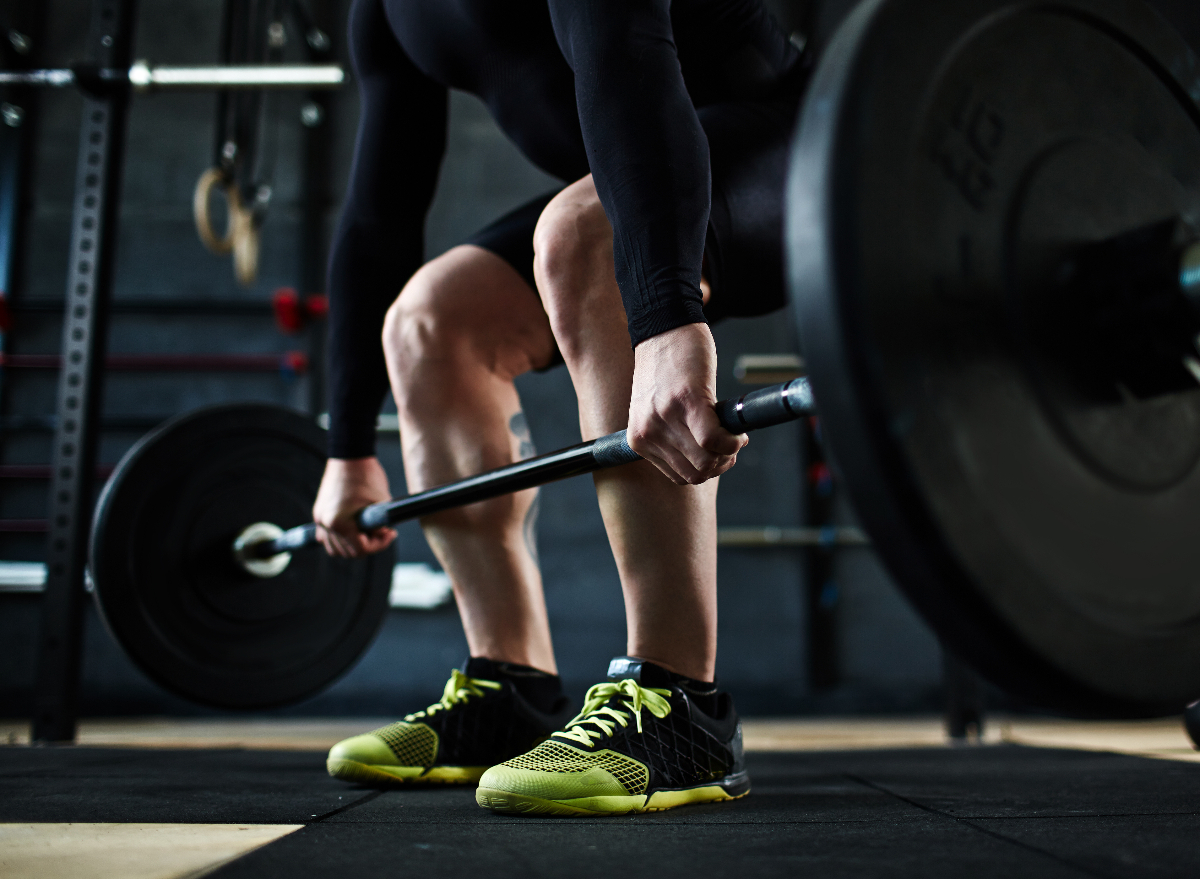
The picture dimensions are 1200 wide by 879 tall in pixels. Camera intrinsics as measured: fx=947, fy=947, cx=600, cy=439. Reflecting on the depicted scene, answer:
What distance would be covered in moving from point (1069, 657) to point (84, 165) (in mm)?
2233

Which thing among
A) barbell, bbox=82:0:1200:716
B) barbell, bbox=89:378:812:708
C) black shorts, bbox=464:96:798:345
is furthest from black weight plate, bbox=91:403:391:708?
barbell, bbox=82:0:1200:716

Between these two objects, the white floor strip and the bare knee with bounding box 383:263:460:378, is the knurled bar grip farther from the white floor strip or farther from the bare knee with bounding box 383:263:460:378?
the white floor strip

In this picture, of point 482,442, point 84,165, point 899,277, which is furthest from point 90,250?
point 899,277

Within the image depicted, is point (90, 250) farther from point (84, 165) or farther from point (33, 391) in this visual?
point (33, 391)

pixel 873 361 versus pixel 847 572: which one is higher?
pixel 873 361

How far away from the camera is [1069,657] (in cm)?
54

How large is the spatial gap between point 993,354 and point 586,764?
52 centimetres

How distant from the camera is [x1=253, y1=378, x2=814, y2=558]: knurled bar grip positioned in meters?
0.70

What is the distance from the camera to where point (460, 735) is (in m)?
1.14

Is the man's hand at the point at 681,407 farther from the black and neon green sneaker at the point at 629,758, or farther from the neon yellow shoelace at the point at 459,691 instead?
the neon yellow shoelace at the point at 459,691

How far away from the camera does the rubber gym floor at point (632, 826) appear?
647 mm

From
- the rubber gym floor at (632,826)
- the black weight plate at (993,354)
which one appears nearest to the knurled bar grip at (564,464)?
the black weight plate at (993,354)

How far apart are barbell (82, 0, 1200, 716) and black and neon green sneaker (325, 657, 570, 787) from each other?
0.62 metres

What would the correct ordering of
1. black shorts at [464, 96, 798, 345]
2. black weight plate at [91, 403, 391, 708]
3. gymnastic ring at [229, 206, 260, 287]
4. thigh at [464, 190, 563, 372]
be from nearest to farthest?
black shorts at [464, 96, 798, 345] < thigh at [464, 190, 563, 372] < black weight plate at [91, 403, 391, 708] < gymnastic ring at [229, 206, 260, 287]
